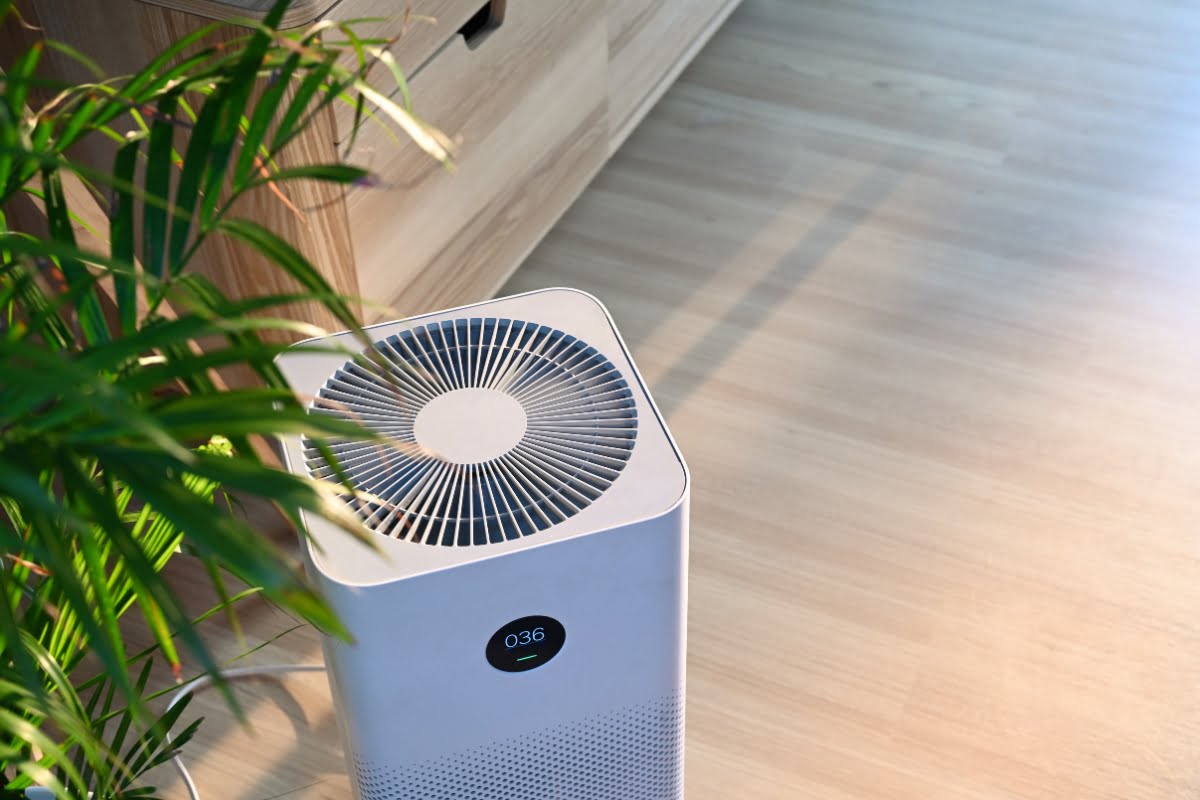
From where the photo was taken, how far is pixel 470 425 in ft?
3.04

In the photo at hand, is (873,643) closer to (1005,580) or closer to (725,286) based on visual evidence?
(1005,580)

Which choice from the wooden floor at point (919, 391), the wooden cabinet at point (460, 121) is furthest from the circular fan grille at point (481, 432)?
the wooden floor at point (919, 391)

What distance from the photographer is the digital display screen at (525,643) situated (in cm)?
90

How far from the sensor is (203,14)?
1259mm

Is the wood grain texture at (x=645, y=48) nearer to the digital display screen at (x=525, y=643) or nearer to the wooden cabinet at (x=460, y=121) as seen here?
the wooden cabinet at (x=460, y=121)

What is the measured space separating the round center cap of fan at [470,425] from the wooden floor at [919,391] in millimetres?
634

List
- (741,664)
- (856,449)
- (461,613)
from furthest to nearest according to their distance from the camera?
(856,449)
(741,664)
(461,613)

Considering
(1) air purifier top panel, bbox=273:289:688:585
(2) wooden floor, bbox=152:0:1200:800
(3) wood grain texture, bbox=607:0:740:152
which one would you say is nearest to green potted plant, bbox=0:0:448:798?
(1) air purifier top panel, bbox=273:289:688:585

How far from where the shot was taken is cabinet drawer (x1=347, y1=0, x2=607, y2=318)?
154cm

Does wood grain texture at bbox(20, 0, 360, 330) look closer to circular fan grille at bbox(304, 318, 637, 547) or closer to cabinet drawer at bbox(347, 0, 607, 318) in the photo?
cabinet drawer at bbox(347, 0, 607, 318)

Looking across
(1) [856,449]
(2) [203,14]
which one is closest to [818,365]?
(1) [856,449]

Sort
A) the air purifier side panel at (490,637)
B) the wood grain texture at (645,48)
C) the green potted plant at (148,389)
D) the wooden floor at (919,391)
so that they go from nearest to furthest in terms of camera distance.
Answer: the green potted plant at (148,389)
the air purifier side panel at (490,637)
the wooden floor at (919,391)
the wood grain texture at (645,48)

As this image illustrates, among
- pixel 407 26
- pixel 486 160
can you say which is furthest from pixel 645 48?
pixel 407 26

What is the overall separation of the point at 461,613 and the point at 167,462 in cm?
35
